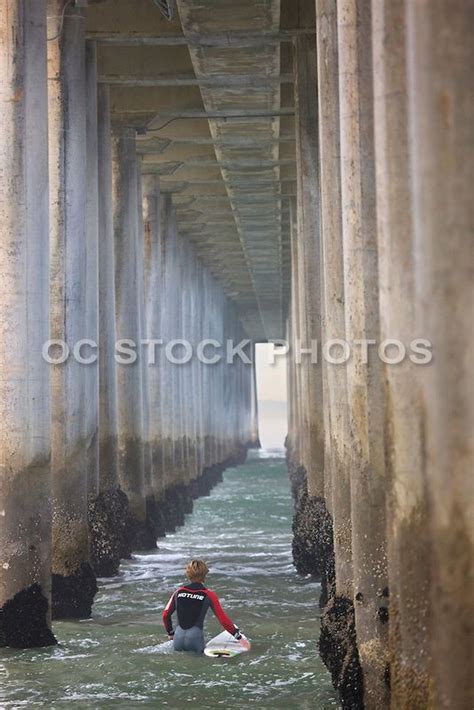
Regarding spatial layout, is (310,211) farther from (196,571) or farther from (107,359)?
(196,571)

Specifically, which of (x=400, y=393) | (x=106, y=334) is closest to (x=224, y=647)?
(x=400, y=393)

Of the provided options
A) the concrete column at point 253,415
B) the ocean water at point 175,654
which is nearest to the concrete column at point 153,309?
the ocean water at point 175,654

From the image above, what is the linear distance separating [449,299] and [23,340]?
6166 mm

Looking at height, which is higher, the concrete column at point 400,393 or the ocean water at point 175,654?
the concrete column at point 400,393

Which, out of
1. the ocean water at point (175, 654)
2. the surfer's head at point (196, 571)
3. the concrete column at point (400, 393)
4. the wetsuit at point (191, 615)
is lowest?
the ocean water at point (175, 654)

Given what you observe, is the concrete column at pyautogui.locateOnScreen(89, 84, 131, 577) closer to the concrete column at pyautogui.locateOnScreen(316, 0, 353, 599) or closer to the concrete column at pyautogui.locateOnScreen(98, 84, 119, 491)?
the concrete column at pyautogui.locateOnScreen(98, 84, 119, 491)

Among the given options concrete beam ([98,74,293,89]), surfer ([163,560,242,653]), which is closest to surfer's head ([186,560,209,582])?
surfer ([163,560,242,653])

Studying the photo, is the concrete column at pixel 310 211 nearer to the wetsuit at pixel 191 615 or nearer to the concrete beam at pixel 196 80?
the concrete beam at pixel 196 80

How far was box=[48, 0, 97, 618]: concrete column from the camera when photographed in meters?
12.8

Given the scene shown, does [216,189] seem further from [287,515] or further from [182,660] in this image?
[182,660]

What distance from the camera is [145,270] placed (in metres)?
26.0

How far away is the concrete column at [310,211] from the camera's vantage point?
1739 centimetres

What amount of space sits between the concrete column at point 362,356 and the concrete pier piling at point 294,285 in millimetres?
18

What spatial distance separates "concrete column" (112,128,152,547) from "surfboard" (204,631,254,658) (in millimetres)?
9416
